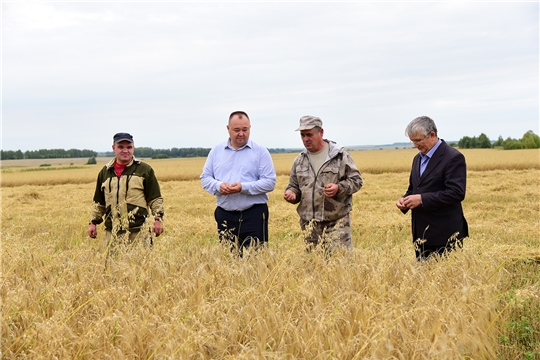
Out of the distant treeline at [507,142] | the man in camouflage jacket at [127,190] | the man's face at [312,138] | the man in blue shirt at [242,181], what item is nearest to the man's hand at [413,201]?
A: the man's face at [312,138]

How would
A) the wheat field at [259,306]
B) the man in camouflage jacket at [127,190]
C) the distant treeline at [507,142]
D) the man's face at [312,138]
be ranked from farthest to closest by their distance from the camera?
the distant treeline at [507,142]
the man in camouflage jacket at [127,190]
the man's face at [312,138]
the wheat field at [259,306]

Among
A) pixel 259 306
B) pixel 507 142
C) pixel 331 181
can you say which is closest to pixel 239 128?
pixel 331 181

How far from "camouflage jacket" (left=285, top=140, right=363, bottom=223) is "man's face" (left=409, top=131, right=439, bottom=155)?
70 centimetres

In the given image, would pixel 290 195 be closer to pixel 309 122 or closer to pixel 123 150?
pixel 309 122

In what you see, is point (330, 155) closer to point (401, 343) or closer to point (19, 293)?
point (401, 343)

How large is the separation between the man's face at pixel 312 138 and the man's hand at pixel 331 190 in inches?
19.4

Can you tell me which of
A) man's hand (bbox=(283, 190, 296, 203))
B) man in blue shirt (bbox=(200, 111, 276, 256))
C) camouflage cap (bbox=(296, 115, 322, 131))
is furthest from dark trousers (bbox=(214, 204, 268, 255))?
camouflage cap (bbox=(296, 115, 322, 131))

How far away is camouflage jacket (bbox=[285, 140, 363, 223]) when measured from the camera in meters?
5.00

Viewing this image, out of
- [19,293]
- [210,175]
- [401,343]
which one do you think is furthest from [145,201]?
[401,343]

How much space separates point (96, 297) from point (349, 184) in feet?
9.16

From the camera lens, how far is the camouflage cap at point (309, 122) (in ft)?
15.9

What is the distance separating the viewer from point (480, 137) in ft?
299

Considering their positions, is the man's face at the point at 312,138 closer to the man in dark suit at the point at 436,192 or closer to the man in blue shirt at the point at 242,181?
the man in blue shirt at the point at 242,181

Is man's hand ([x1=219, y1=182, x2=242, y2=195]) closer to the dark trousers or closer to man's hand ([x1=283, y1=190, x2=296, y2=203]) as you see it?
the dark trousers
